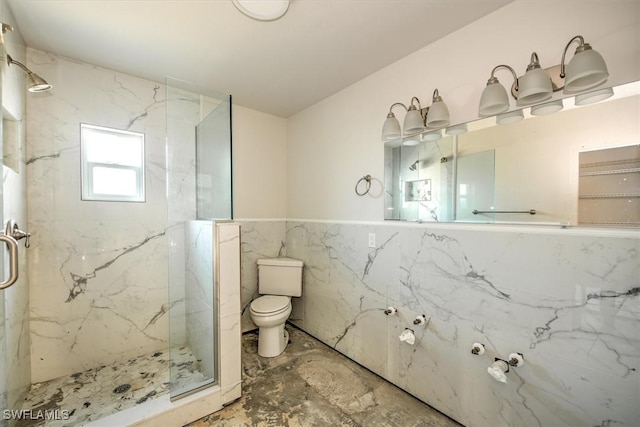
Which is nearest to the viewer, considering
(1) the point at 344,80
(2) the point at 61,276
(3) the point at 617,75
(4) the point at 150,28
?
(3) the point at 617,75

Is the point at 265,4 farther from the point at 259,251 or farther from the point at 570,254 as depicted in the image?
the point at 259,251

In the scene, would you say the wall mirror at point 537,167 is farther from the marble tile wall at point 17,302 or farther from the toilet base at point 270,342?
the marble tile wall at point 17,302

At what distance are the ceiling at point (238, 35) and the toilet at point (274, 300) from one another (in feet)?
5.95

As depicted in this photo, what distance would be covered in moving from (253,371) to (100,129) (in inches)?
93.2

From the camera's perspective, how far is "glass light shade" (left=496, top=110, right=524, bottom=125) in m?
1.35

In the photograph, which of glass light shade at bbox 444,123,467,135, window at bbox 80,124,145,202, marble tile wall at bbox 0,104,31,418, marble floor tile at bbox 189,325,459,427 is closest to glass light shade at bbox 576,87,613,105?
glass light shade at bbox 444,123,467,135

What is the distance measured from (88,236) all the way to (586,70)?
321cm

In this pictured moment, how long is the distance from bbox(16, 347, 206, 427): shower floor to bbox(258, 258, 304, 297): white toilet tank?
0.92 metres

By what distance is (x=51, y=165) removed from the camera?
6.19 ft

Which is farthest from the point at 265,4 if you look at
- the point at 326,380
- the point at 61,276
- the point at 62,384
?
the point at 62,384

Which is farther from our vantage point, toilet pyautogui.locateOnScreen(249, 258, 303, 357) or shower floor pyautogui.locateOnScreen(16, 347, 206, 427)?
toilet pyautogui.locateOnScreen(249, 258, 303, 357)

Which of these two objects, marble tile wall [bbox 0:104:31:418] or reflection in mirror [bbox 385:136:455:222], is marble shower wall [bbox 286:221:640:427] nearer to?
reflection in mirror [bbox 385:136:455:222]

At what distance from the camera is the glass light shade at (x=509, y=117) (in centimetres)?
135
